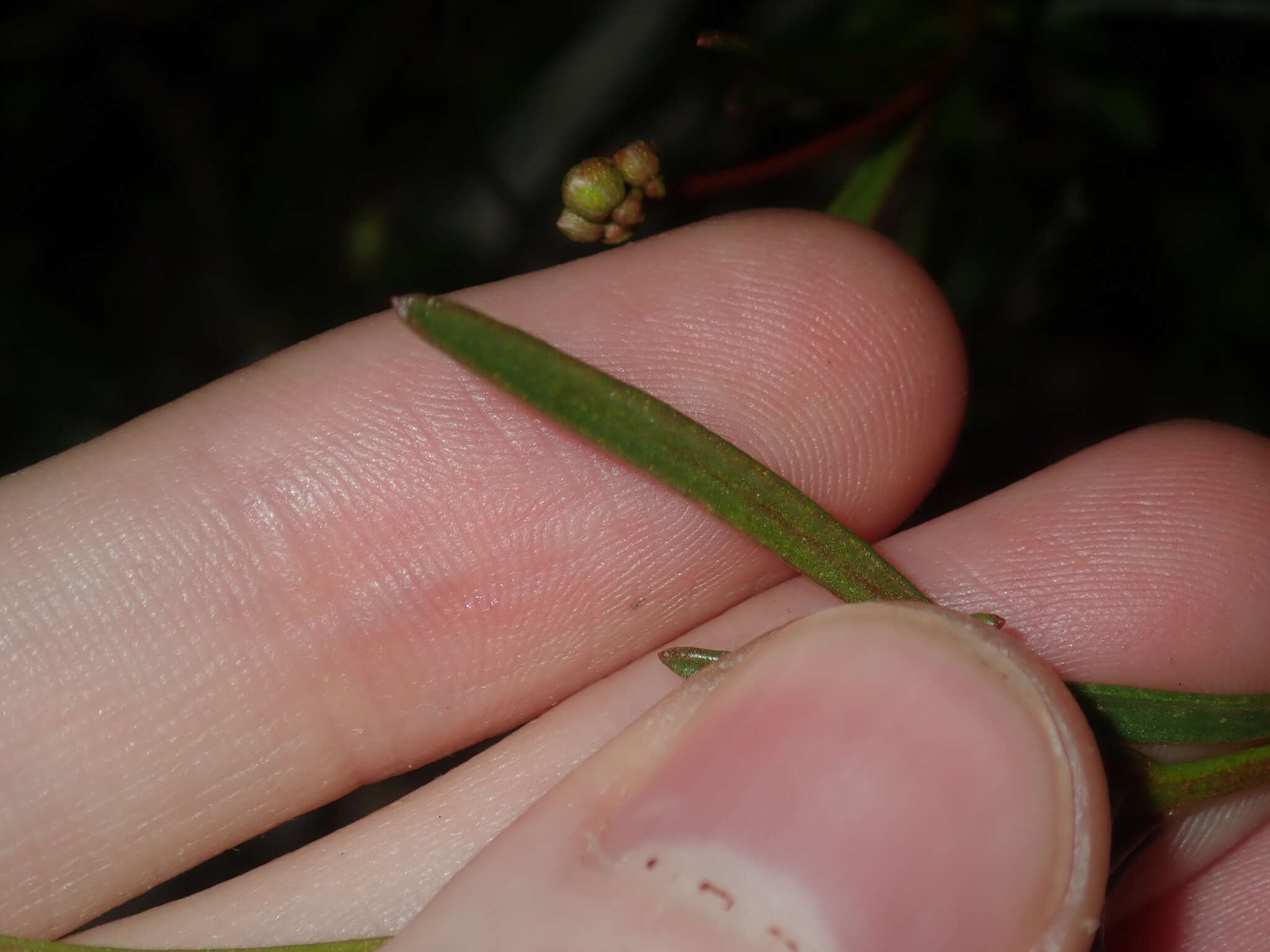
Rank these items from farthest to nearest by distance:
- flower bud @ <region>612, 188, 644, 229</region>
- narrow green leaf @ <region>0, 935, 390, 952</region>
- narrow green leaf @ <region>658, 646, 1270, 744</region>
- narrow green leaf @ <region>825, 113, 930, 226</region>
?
narrow green leaf @ <region>825, 113, 930, 226</region>, flower bud @ <region>612, 188, 644, 229</region>, narrow green leaf @ <region>0, 935, 390, 952</region>, narrow green leaf @ <region>658, 646, 1270, 744</region>

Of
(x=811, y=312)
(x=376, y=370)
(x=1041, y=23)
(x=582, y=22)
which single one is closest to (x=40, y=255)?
(x=582, y=22)

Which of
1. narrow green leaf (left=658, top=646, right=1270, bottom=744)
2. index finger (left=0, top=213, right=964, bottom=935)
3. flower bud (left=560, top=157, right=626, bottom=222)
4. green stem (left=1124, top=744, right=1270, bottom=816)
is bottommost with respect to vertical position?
green stem (left=1124, top=744, right=1270, bottom=816)

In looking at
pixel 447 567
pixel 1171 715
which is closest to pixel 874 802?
pixel 1171 715

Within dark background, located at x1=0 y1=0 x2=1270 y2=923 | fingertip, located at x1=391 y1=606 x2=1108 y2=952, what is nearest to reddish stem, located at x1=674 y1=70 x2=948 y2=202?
dark background, located at x1=0 y1=0 x2=1270 y2=923

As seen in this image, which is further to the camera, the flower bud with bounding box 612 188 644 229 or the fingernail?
the flower bud with bounding box 612 188 644 229

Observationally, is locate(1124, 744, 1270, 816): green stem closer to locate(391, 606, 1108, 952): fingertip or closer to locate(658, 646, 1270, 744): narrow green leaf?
locate(658, 646, 1270, 744): narrow green leaf

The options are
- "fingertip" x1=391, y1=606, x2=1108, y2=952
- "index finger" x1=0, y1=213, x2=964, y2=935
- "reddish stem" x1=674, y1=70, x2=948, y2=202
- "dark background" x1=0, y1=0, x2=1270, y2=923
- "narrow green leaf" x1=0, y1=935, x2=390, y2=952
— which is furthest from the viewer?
"dark background" x1=0, y1=0, x2=1270, y2=923

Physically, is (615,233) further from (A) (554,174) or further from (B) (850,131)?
(A) (554,174)
